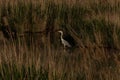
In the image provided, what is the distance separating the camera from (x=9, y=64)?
3.69 metres

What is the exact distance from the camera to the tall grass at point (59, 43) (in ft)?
12.1

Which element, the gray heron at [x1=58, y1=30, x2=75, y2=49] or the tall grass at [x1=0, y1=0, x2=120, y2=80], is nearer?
the tall grass at [x1=0, y1=0, x2=120, y2=80]

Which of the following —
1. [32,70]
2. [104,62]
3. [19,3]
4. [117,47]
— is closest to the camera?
[32,70]

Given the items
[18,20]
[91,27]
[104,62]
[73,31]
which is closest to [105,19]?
[91,27]

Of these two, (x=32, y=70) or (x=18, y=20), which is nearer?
(x=32, y=70)

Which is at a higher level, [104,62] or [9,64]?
[9,64]

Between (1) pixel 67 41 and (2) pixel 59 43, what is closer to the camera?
(1) pixel 67 41

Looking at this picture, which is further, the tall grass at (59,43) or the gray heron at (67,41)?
the gray heron at (67,41)

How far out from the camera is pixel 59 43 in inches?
246

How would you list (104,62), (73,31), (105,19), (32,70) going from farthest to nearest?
(105,19), (73,31), (104,62), (32,70)

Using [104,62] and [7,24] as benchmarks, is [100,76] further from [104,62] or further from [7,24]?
[7,24]

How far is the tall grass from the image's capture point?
146 inches

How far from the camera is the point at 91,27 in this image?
6.64m

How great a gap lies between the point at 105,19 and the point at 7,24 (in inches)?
61.1
